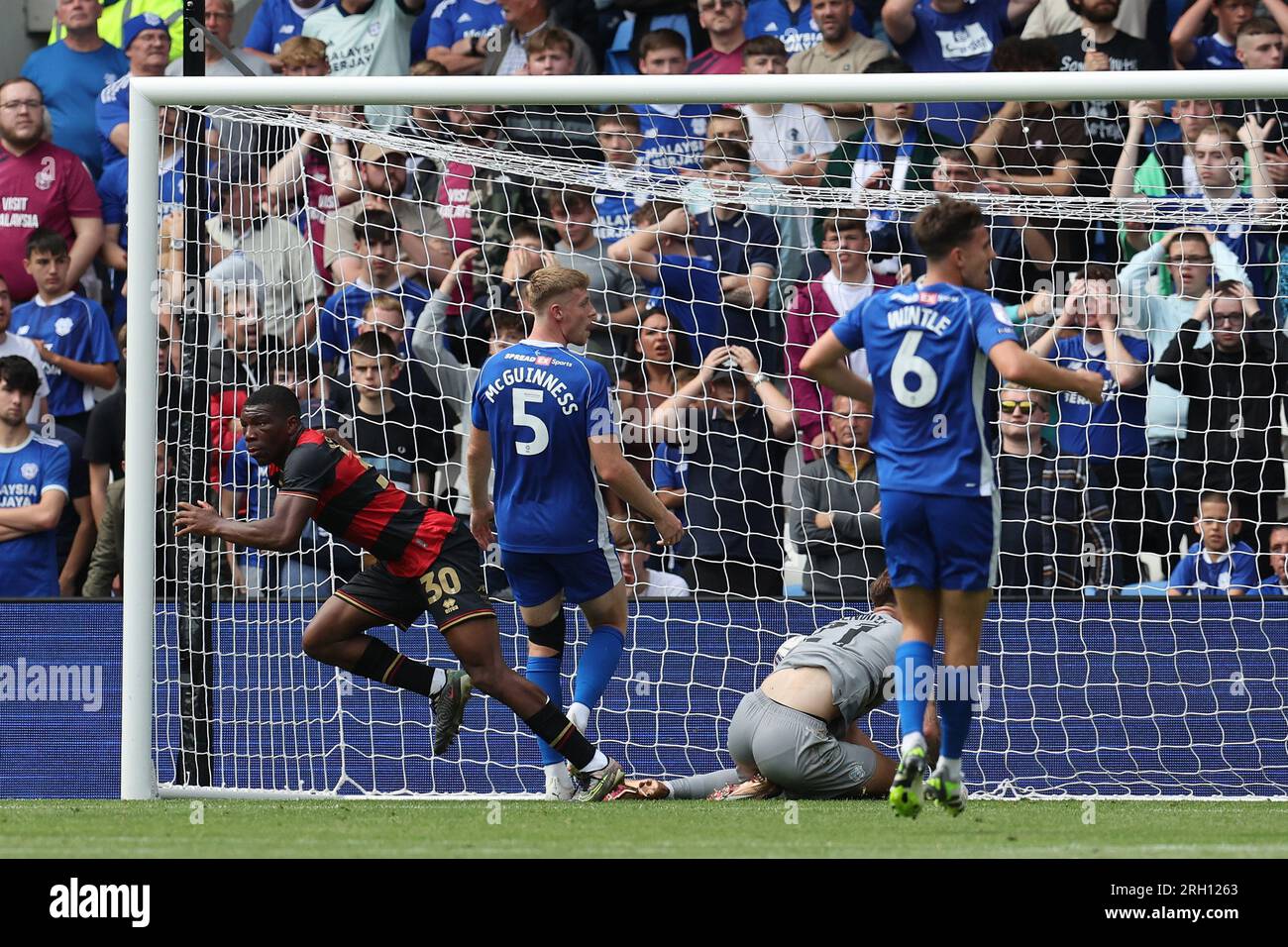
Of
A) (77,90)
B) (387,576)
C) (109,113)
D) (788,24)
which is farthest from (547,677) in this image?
(77,90)

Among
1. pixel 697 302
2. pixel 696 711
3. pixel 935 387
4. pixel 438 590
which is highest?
pixel 697 302

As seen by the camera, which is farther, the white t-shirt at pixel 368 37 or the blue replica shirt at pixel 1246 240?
the white t-shirt at pixel 368 37

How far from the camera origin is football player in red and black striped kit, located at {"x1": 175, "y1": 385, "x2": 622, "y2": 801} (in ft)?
22.1

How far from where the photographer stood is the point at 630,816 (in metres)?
6.26

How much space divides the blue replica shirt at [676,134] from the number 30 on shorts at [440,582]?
11.9ft

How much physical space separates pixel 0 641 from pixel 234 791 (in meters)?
1.66

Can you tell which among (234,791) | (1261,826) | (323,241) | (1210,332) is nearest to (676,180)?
(323,241)

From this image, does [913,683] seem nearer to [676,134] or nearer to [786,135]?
[786,135]

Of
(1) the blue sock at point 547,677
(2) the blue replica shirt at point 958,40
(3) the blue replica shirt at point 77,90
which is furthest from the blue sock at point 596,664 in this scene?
(3) the blue replica shirt at point 77,90

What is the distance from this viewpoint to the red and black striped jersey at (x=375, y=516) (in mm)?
6910

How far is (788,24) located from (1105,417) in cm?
347

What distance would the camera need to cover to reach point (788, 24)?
10891mm

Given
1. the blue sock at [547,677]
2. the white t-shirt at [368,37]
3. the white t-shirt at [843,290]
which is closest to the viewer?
the blue sock at [547,677]

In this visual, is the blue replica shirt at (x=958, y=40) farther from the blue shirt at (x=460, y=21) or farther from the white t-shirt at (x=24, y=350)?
the white t-shirt at (x=24, y=350)
